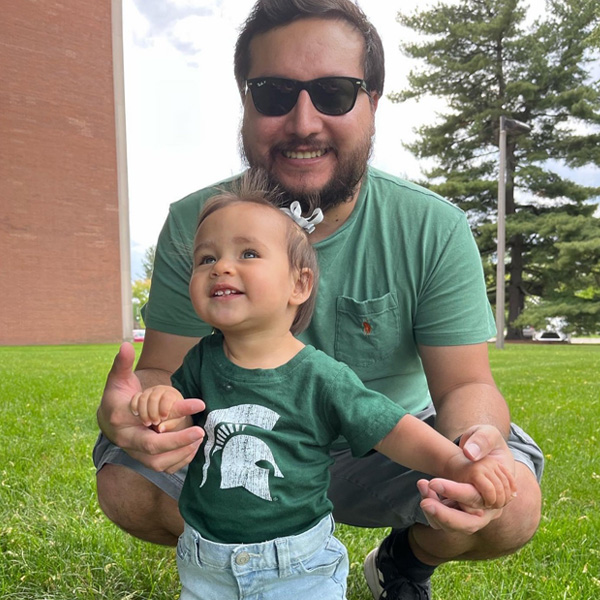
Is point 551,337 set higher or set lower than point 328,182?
lower

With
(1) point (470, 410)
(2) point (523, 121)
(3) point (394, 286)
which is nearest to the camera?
(1) point (470, 410)

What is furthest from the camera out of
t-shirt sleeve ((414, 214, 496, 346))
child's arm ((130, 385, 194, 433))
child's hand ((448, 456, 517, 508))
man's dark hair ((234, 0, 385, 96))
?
man's dark hair ((234, 0, 385, 96))

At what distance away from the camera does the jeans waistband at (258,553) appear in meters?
1.48

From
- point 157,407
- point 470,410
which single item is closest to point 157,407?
point 157,407

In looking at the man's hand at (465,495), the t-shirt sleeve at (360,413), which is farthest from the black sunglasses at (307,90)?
the man's hand at (465,495)

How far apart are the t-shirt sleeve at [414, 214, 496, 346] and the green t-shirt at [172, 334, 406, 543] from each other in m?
0.56

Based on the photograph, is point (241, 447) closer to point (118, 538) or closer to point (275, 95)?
point (275, 95)

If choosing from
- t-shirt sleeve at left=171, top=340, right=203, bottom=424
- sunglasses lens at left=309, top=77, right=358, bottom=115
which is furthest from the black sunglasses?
t-shirt sleeve at left=171, top=340, right=203, bottom=424

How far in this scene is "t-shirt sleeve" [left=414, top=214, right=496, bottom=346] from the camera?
2.03 m

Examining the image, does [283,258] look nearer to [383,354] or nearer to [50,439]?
[383,354]

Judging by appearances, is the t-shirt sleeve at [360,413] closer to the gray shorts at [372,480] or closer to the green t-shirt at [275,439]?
the green t-shirt at [275,439]

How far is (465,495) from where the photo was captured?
1.34 m

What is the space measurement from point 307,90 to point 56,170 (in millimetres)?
22100

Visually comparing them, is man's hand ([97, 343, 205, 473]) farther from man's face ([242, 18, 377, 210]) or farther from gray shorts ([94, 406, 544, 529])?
man's face ([242, 18, 377, 210])
